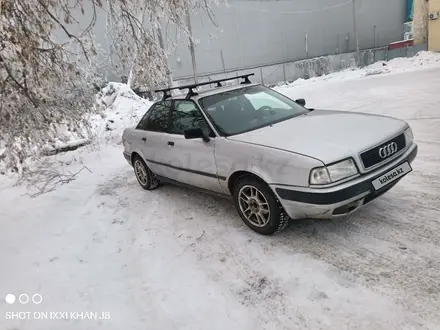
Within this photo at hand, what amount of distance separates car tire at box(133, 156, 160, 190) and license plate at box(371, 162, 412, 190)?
3290mm

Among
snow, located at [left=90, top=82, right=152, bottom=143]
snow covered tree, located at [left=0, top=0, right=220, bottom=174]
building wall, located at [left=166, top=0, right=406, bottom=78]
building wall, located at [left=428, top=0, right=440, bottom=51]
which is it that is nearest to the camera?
snow covered tree, located at [left=0, top=0, right=220, bottom=174]

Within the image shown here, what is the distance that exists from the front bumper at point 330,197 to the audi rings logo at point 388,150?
102 mm

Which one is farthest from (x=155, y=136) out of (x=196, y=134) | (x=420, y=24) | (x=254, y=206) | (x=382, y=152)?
(x=420, y=24)

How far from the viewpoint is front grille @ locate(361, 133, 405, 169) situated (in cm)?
318

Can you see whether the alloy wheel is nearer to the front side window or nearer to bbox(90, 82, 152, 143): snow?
the front side window

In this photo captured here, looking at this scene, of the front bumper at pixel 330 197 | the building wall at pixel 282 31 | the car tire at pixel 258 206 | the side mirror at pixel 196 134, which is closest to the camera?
the front bumper at pixel 330 197

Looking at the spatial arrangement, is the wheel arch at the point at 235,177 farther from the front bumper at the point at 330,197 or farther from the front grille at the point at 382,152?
the front grille at the point at 382,152

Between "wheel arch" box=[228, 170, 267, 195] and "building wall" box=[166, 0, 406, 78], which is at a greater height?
"building wall" box=[166, 0, 406, 78]

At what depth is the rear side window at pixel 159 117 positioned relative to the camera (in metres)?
4.97

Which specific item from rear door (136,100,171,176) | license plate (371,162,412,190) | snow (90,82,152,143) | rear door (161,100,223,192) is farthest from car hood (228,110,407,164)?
snow (90,82,152,143)

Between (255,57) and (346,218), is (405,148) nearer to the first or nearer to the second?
(346,218)

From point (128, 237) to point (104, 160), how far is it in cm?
410

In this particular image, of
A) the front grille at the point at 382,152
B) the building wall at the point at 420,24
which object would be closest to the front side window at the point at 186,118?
the front grille at the point at 382,152

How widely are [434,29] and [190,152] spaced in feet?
70.4
